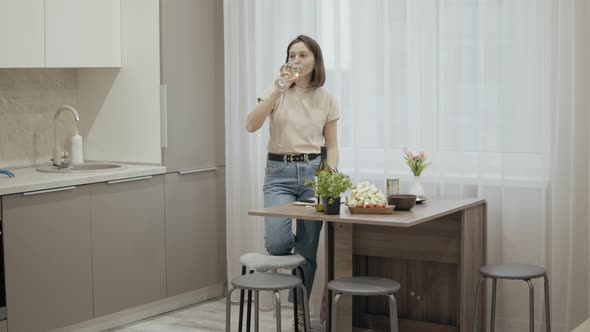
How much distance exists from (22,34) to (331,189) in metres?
1.94

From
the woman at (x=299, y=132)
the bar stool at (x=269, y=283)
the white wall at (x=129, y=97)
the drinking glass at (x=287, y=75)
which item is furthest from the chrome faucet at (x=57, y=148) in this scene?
the bar stool at (x=269, y=283)

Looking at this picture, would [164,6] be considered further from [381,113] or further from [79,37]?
[381,113]

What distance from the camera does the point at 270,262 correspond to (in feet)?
14.0

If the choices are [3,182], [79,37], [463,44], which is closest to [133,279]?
[3,182]

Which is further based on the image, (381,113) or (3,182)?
(381,113)

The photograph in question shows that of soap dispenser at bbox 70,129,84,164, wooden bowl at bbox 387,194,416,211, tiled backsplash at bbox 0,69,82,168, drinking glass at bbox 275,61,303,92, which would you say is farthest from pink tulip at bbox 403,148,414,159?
tiled backsplash at bbox 0,69,82,168

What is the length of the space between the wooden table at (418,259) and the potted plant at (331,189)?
6cm

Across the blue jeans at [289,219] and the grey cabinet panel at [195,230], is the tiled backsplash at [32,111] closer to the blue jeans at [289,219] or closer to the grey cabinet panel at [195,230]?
Answer: the grey cabinet panel at [195,230]

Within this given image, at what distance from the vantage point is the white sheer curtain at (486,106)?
15.0 ft

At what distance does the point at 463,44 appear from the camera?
4.80 m

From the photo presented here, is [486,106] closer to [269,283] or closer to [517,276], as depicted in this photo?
[517,276]

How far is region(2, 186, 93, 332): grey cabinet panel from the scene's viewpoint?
445 centimetres

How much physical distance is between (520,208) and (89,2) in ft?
8.64

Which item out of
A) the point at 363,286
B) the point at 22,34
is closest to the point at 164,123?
the point at 22,34
